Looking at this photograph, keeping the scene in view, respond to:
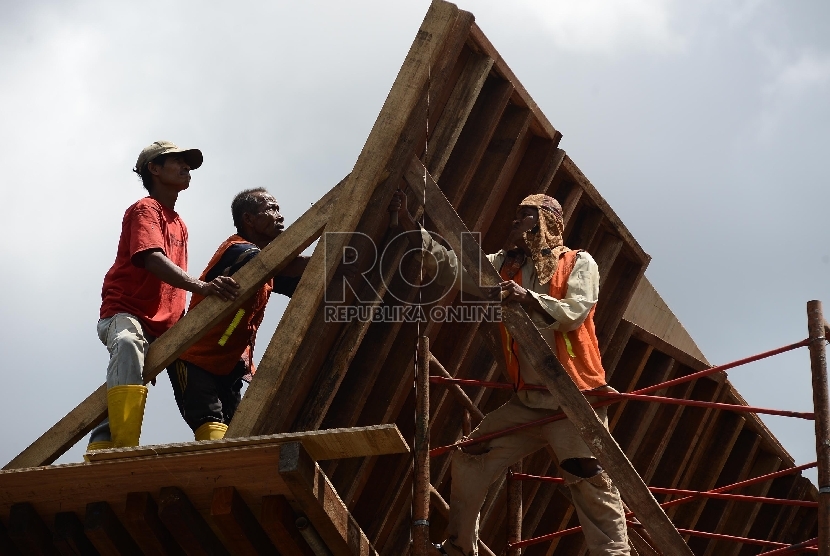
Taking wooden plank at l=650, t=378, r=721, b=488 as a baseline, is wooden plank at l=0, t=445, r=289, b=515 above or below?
below

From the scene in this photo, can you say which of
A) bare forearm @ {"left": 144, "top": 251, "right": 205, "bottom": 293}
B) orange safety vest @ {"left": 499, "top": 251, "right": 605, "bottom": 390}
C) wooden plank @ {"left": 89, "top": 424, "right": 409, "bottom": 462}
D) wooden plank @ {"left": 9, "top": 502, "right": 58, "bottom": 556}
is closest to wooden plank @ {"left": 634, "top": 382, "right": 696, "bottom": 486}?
orange safety vest @ {"left": 499, "top": 251, "right": 605, "bottom": 390}

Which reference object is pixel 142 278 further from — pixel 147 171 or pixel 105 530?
pixel 105 530

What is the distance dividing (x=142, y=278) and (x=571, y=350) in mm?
2330

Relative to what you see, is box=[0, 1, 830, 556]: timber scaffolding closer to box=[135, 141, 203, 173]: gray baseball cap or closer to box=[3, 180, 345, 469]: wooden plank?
box=[3, 180, 345, 469]: wooden plank

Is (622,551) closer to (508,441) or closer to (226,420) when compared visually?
(508,441)

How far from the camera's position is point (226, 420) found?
7.23m

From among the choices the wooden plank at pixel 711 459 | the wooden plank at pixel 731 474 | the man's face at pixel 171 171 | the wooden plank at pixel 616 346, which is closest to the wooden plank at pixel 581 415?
the man's face at pixel 171 171

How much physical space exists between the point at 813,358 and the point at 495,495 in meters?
2.33

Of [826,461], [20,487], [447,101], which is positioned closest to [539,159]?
[447,101]

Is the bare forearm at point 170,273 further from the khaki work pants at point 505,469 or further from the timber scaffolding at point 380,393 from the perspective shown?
the khaki work pants at point 505,469

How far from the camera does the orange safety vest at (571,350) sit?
6.19 m

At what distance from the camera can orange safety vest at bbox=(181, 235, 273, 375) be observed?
7070mm

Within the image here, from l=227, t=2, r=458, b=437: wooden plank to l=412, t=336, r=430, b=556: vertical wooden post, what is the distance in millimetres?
722

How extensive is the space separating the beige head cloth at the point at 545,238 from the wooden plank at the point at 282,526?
5.70 ft
